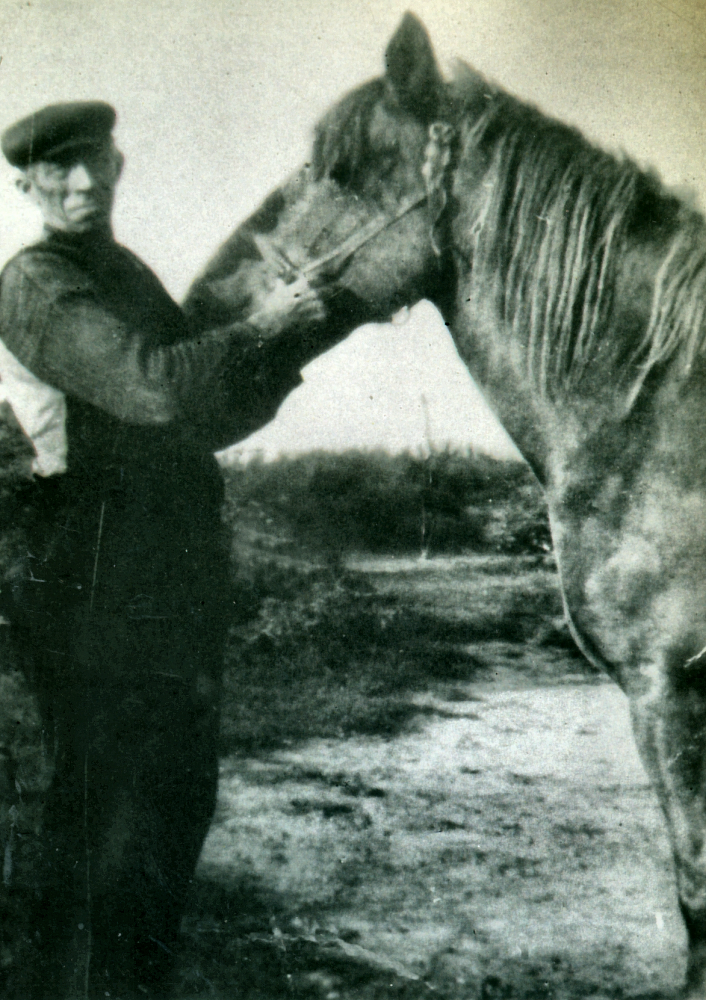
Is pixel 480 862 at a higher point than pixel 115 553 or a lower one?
lower

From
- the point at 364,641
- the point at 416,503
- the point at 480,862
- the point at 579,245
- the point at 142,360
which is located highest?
the point at 579,245

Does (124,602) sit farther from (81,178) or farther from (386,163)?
(386,163)

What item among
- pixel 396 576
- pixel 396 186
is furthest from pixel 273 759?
pixel 396 186

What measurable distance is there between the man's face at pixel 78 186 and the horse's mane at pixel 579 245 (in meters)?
0.78

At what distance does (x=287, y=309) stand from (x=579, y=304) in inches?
24.1

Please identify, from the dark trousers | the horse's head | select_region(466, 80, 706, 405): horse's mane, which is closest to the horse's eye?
the horse's head

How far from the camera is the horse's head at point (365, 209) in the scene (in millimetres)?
1506

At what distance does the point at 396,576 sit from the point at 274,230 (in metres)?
0.79

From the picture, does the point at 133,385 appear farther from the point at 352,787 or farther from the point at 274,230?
the point at 352,787

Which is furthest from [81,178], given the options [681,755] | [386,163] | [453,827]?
[681,755]

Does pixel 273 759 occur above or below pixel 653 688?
below

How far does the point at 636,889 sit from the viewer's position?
149 cm

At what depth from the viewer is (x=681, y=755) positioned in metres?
1.51

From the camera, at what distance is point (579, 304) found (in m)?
1.51
